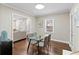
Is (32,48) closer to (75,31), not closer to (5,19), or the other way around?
(5,19)

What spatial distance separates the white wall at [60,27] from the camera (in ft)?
4.68

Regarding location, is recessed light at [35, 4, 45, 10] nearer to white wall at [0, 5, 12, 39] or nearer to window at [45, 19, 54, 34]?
window at [45, 19, 54, 34]

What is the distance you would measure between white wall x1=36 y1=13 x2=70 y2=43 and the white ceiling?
71mm

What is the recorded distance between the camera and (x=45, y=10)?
146cm

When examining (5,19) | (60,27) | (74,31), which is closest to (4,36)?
(5,19)

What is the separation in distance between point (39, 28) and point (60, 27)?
13.9 inches

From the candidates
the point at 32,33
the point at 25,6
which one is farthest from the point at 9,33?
the point at 25,6

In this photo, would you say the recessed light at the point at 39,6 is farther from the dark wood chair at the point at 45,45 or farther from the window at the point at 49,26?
the dark wood chair at the point at 45,45

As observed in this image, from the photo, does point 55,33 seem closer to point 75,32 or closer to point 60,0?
point 75,32

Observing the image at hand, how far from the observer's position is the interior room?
1347 millimetres

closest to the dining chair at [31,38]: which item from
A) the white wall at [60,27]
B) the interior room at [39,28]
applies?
Answer: the interior room at [39,28]

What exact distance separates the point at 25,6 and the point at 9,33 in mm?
480

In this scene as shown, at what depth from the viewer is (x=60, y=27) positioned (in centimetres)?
150

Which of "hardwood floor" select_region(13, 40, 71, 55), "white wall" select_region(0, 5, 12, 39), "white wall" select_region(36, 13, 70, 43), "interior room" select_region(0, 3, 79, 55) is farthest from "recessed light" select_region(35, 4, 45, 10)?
"hardwood floor" select_region(13, 40, 71, 55)
